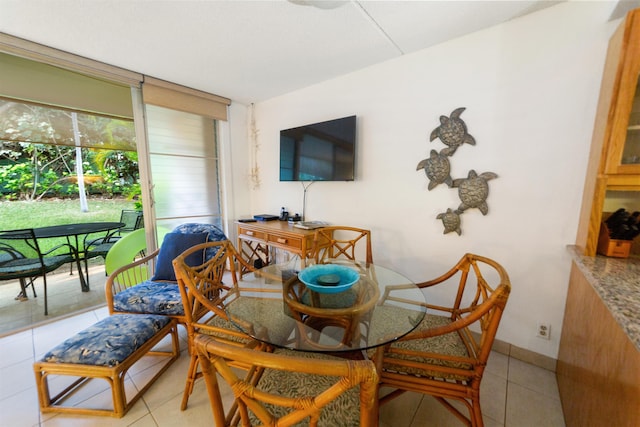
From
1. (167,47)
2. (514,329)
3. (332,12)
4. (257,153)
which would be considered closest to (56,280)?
(257,153)

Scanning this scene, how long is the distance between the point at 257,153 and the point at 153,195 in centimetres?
138

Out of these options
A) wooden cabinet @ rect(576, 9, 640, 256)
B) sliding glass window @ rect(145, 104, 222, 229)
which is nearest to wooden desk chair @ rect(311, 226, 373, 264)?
wooden cabinet @ rect(576, 9, 640, 256)

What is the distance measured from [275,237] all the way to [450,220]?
1.65 meters

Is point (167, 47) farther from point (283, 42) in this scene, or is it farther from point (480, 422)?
point (480, 422)

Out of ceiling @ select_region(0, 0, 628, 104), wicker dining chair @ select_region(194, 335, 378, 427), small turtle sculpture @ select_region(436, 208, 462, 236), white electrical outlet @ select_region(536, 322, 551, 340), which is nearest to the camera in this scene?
wicker dining chair @ select_region(194, 335, 378, 427)

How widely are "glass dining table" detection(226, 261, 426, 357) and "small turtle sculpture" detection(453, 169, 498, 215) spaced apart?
778 mm

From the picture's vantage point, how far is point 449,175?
73.2 inches

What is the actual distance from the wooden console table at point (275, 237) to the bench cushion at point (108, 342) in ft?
3.73

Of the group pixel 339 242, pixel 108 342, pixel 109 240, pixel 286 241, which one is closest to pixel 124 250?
pixel 109 240

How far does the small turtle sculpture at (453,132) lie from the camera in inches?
70.0

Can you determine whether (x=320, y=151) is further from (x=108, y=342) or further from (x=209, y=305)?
(x=108, y=342)

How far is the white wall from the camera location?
145cm

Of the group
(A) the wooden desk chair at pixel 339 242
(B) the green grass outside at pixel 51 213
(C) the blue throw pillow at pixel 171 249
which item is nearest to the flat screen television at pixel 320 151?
(A) the wooden desk chair at pixel 339 242

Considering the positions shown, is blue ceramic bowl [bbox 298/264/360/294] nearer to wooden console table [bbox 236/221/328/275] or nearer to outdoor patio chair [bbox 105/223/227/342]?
wooden console table [bbox 236/221/328/275]
